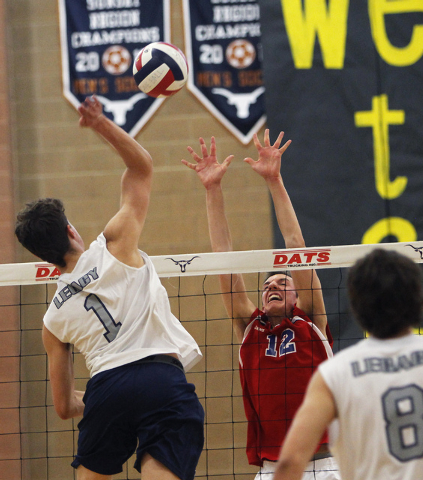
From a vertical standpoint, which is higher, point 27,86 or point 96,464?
point 27,86

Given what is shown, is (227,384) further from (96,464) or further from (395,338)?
(395,338)

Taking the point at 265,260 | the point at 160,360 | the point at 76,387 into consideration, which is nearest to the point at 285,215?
the point at 265,260

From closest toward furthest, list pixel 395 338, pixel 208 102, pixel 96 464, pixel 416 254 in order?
pixel 395 338 → pixel 96 464 → pixel 416 254 → pixel 208 102

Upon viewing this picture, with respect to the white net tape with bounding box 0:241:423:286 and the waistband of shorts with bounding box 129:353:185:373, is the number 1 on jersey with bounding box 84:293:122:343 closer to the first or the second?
the waistband of shorts with bounding box 129:353:185:373

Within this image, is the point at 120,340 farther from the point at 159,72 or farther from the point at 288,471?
the point at 159,72

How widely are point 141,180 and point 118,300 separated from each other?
0.60 metres

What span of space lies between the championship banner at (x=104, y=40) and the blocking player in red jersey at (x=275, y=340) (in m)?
2.84

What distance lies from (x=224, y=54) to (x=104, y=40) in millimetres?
1227

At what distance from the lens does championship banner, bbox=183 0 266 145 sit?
646cm

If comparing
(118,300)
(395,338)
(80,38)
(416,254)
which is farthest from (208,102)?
(395,338)

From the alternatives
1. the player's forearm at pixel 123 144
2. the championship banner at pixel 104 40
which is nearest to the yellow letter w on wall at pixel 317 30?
the championship banner at pixel 104 40

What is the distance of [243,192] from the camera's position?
21.0 ft

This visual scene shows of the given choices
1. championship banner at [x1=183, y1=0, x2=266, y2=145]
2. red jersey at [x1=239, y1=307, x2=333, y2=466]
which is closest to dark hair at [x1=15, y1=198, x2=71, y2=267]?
red jersey at [x1=239, y1=307, x2=333, y2=466]

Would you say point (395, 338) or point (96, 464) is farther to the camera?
point (96, 464)
